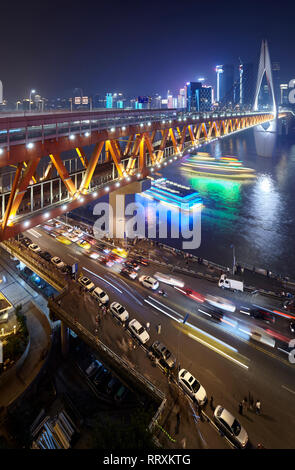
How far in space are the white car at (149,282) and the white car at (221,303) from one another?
342 centimetres

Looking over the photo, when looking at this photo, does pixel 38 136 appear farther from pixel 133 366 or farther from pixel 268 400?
pixel 268 400

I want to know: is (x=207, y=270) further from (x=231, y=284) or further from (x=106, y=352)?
(x=106, y=352)

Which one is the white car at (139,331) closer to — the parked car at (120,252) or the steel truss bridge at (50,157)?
the steel truss bridge at (50,157)

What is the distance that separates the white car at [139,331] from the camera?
45.7 ft

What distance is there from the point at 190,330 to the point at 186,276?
18.4ft

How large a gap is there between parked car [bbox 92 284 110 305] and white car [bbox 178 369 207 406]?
22.2 ft

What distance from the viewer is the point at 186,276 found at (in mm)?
19859

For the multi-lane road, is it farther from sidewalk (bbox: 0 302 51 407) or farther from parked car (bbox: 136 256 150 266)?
sidewalk (bbox: 0 302 51 407)

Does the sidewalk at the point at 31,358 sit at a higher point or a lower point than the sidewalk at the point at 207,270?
lower

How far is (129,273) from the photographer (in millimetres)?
19984

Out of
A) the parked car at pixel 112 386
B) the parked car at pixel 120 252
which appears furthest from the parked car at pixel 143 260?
the parked car at pixel 112 386

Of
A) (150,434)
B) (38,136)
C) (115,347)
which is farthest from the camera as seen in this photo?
(115,347)

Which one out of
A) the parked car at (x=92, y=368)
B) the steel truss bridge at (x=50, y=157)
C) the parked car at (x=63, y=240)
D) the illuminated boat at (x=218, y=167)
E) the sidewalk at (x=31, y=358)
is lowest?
the parked car at (x=92, y=368)
